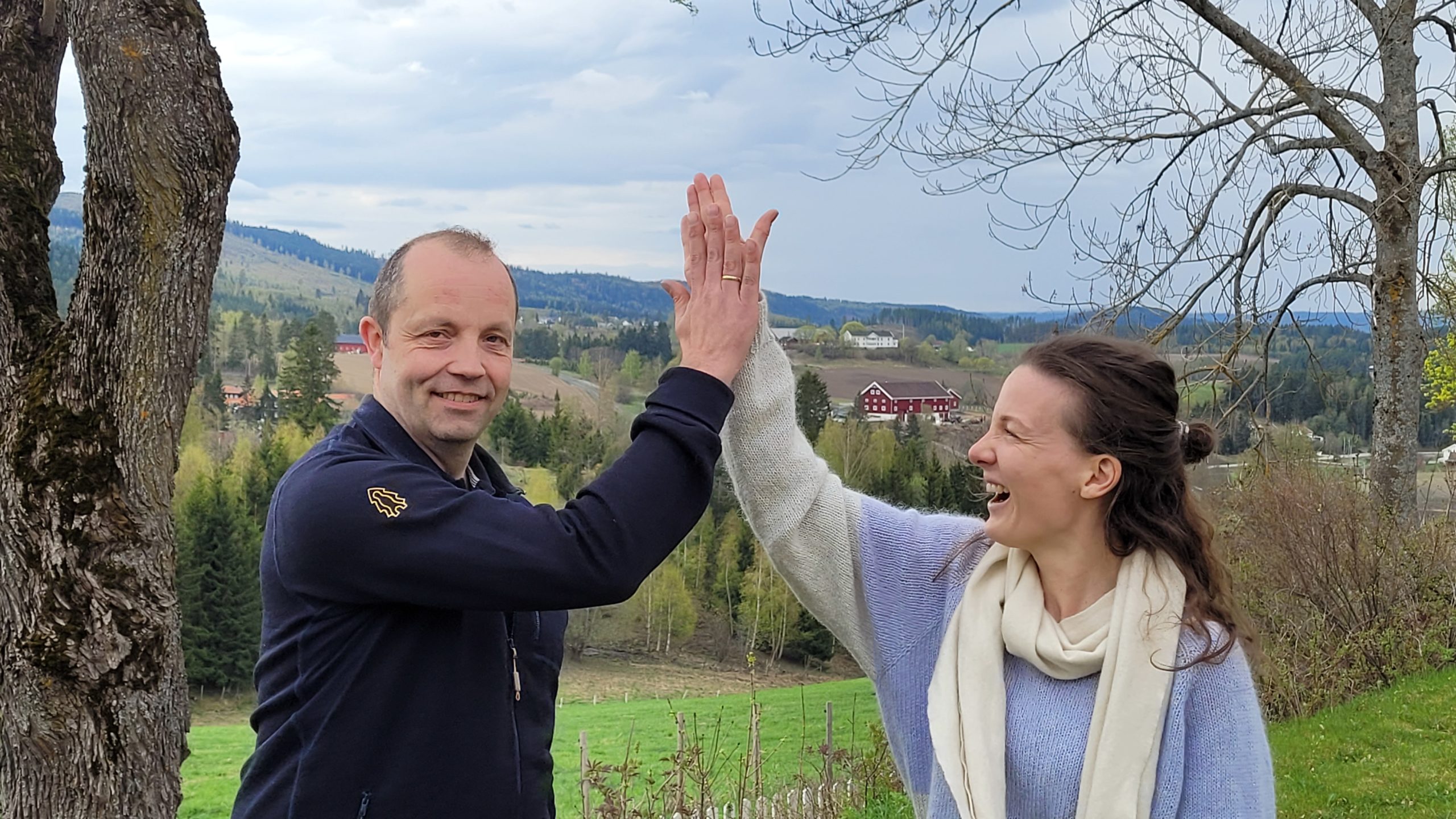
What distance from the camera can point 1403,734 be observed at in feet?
24.5

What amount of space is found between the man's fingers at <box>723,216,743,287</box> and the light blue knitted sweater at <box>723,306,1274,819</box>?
0.14 metres

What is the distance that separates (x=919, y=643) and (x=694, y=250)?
823 millimetres

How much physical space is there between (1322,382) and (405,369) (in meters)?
11.1

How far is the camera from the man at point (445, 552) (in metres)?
1.52

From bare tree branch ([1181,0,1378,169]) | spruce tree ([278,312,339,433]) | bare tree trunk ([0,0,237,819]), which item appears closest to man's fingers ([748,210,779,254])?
bare tree trunk ([0,0,237,819])

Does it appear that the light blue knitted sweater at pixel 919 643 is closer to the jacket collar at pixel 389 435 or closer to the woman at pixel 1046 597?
the woman at pixel 1046 597

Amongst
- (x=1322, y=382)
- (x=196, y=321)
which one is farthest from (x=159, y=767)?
(x=1322, y=382)

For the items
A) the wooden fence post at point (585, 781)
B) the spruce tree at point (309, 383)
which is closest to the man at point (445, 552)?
the wooden fence post at point (585, 781)

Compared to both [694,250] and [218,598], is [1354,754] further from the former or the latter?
[218,598]

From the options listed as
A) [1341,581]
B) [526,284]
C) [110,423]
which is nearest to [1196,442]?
[110,423]

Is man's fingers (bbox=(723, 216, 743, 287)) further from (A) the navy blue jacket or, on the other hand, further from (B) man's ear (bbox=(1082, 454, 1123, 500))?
(B) man's ear (bbox=(1082, 454, 1123, 500))

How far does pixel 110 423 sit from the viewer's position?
326cm

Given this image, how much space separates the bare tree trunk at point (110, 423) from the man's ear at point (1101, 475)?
259 cm

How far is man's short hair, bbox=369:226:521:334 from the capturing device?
179 cm
